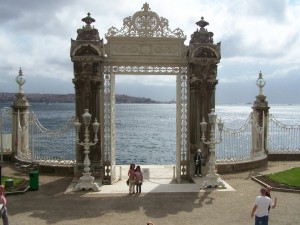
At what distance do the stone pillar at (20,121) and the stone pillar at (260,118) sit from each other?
1179 centimetres

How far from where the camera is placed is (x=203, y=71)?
55.2 feet

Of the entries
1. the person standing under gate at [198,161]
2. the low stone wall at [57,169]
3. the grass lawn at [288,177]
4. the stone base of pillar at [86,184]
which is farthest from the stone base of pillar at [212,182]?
the low stone wall at [57,169]

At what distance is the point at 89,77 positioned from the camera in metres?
16.3

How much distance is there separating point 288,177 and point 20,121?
44.0 feet

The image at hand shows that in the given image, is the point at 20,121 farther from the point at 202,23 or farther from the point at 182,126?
the point at 202,23

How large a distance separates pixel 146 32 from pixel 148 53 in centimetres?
85

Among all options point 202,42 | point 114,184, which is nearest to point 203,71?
point 202,42

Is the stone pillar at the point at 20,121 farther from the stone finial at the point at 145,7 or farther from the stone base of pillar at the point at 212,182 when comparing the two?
the stone base of pillar at the point at 212,182

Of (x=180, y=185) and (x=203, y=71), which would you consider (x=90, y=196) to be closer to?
(x=180, y=185)

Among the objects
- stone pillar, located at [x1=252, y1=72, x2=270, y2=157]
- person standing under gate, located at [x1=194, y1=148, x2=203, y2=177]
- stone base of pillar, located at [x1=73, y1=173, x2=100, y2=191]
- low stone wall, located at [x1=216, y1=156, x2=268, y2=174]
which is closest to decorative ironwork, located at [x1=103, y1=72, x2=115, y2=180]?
stone base of pillar, located at [x1=73, y1=173, x2=100, y2=191]

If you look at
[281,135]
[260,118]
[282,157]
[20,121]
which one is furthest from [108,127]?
[281,135]

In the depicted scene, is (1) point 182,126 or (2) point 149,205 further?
(1) point 182,126

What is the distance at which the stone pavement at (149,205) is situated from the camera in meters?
11.3

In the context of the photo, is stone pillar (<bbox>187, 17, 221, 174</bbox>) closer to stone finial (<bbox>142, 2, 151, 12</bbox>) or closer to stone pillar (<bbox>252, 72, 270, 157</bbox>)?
stone finial (<bbox>142, 2, 151, 12</bbox>)
